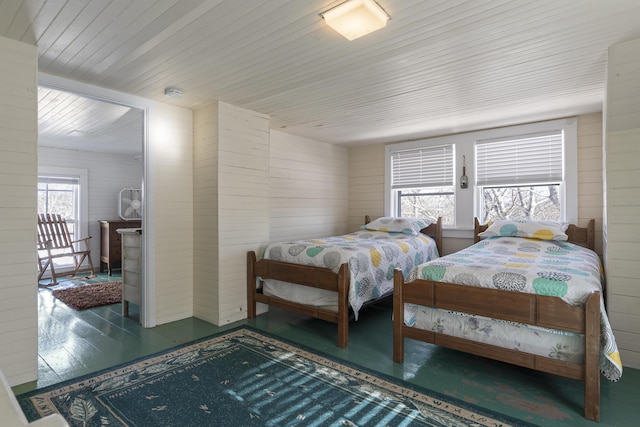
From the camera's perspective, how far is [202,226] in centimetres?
376

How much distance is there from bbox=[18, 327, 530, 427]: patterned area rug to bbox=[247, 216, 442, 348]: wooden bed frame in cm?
41

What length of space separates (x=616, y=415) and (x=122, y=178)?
7.96 metres

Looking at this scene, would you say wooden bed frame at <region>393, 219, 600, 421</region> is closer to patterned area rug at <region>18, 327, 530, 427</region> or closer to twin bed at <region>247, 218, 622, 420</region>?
twin bed at <region>247, 218, 622, 420</region>

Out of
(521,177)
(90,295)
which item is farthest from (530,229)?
(90,295)

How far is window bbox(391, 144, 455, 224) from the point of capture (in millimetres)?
5041

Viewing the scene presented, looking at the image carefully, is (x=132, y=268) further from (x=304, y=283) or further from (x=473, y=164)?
(x=473, y=164)

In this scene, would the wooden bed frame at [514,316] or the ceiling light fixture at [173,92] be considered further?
the ceiling light fixture at [173,92]

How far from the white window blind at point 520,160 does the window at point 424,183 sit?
46 cm

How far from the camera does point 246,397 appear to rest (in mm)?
2238

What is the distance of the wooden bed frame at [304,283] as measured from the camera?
3039mm

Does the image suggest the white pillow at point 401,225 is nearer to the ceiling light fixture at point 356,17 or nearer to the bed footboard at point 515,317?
the bed footboard at point 515,317

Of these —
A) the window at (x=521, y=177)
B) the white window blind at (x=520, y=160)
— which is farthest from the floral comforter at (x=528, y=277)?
the white window blind at (x=520, y=160)

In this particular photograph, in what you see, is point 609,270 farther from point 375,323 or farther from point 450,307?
point 375,323

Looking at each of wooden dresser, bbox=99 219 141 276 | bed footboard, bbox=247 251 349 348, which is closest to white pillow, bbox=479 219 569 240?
bed footboard, bbox=247 251 349 348
